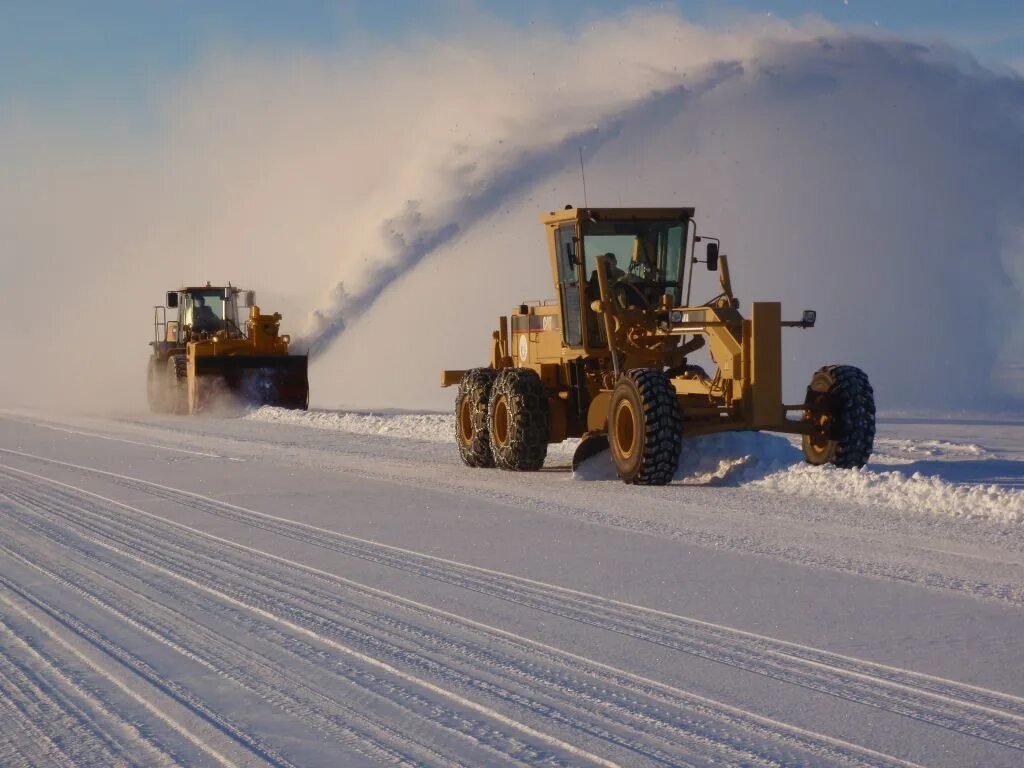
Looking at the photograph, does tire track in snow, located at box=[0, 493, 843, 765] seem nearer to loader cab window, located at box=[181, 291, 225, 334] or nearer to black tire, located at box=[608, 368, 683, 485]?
black tire, located at box=[608, 368, 683, 485]

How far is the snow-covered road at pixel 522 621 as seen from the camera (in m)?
5.06

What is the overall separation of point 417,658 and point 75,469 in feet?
34.9

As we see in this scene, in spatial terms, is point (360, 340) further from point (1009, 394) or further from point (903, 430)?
point (903, 430)

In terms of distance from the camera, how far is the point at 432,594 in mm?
7848

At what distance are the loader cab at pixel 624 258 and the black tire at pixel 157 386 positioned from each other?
56.8 feet

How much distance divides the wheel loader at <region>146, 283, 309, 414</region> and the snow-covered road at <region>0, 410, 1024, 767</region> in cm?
1374

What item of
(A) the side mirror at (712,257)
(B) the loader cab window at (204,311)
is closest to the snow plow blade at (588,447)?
(A) the side mirror at (712,257)

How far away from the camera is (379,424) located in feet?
75.5

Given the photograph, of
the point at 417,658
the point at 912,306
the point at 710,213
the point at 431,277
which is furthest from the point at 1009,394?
the point at 417,658

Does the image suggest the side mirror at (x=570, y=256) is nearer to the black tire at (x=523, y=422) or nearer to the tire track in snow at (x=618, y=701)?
the black tire at (x=523, y=422)

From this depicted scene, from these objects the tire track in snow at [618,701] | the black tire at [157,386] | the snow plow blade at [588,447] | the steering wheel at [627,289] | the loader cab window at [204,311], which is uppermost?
the loader cab window at [204,311]

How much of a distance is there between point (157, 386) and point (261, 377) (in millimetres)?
4525

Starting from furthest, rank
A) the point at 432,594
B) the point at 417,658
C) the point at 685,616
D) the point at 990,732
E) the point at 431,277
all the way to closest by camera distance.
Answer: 1. the point at 431,277
2. the point at 432,594
3. the point at 685,616
4. the point at 417,658
5. the point at 990,732

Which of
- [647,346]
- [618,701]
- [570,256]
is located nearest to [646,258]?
[570,256]
